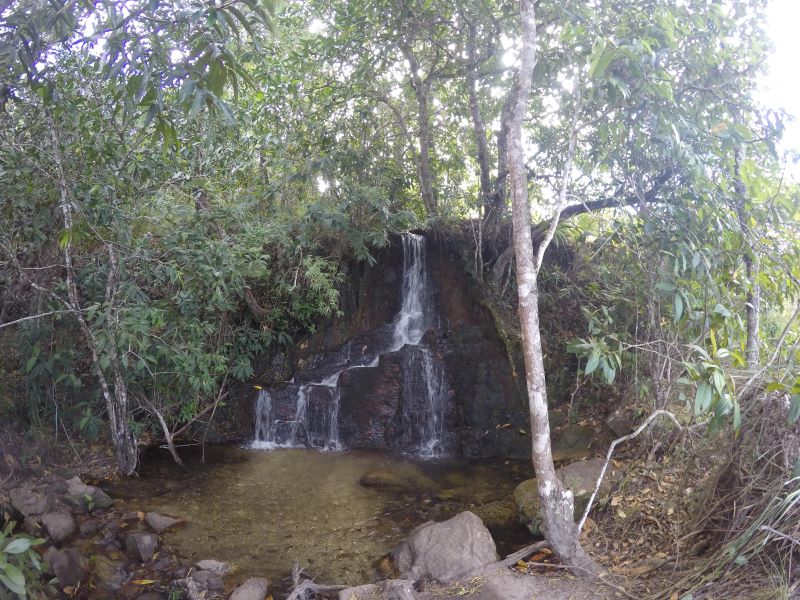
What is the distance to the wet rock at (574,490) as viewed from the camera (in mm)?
5922

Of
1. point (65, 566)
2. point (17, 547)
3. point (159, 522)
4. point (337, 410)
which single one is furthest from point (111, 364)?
point (17, 547)

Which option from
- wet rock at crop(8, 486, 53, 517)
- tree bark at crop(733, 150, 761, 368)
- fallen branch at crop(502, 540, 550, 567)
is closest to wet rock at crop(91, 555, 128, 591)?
wet rock at crop(8, 486, 53, 517)

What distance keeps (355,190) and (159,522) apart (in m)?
5.05

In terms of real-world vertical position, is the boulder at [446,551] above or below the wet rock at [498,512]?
above

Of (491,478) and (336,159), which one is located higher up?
(336,159)

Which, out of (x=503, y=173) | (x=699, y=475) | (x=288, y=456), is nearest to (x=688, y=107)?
(x=503, y=173)

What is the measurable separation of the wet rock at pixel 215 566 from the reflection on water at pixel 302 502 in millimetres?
141

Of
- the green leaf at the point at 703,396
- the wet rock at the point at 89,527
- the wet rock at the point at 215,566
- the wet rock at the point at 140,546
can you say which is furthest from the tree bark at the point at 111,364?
the green leaf at the point at 703,396

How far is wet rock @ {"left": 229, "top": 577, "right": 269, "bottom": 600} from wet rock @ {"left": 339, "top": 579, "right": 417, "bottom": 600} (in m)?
0.72

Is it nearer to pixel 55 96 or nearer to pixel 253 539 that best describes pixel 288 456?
pixel 253 539

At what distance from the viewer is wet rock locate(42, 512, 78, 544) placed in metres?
5.82

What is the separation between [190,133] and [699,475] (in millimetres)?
7114

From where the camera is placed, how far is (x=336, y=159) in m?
9.01

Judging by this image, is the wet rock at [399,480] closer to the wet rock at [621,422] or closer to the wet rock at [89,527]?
the wet rock at [621,422]
